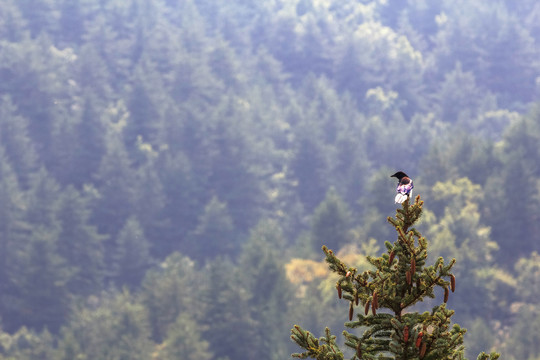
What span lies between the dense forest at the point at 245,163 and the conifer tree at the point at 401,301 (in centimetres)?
5132

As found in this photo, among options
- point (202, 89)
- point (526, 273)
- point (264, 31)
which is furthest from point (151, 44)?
point (526, 273)

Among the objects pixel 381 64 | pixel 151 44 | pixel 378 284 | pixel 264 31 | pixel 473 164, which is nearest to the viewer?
pixel 378 284

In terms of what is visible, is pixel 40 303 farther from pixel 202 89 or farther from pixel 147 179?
pixel 202 89

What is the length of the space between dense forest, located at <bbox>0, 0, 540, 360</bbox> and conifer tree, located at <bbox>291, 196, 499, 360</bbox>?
51.3m

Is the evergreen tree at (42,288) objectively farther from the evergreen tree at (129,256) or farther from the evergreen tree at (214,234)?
the evergreen tree at (214,234)

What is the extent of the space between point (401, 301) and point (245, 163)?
3624 inches

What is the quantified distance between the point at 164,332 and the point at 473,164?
108ft

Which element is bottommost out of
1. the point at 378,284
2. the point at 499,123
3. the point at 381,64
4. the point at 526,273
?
the point at 378,284

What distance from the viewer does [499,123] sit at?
355ft

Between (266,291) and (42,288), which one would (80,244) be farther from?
(266,291)

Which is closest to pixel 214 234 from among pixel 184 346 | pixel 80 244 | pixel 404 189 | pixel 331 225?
pixel 80 244

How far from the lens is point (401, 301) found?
6.14m

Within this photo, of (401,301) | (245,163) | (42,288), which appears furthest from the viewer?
(245,163)

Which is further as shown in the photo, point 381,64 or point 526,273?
point 381,64
